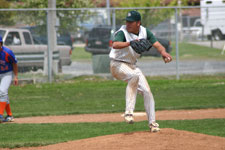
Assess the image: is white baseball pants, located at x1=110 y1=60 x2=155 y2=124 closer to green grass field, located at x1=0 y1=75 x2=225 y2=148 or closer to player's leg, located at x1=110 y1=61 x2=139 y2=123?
player's leg, located at x1=110 y1=61 x2=139 y2=123

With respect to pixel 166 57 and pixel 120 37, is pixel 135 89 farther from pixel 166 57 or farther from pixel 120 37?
pixel 120 37

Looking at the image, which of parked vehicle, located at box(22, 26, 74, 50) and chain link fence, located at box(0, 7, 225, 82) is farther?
parked vehicle, located at box(22, 26, 74, 50)

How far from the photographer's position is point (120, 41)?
24.0ft

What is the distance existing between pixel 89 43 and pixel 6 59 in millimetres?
7520

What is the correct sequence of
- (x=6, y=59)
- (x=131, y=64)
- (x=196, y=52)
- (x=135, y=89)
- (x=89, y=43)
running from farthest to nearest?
(x=196, y=52) < (x=89, y=43) < (x=6, y=59) < (x=131, y=64) < (x=135, y=89)

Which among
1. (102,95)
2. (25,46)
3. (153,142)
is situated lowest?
(102,95)

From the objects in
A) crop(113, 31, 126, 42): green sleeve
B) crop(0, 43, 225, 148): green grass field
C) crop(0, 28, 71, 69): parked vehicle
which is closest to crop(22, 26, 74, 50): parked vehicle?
crop(0, 28, 71, 69): parked vehicle

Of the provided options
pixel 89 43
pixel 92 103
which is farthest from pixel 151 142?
pixel 89 43

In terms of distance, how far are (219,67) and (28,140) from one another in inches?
439

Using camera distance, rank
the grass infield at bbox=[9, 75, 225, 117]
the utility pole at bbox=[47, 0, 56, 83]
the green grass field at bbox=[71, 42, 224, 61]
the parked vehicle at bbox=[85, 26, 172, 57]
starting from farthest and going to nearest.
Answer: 1. the green grass field at bbox=[71, 42, 224, 61]
2. the parked vehicle at bbox=[85, 26, 172, 57]
3. the utility pole at bbox=[47, 0, 56, 83]
4. the grass infield at bbox=[9, 75, 225, 117]

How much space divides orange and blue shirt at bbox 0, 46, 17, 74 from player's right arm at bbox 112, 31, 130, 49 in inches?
146

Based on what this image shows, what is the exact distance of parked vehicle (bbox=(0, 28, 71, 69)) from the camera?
16.6m

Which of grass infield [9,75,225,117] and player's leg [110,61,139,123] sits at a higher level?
player's leg [110,61,139,123]

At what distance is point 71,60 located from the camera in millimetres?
17797
